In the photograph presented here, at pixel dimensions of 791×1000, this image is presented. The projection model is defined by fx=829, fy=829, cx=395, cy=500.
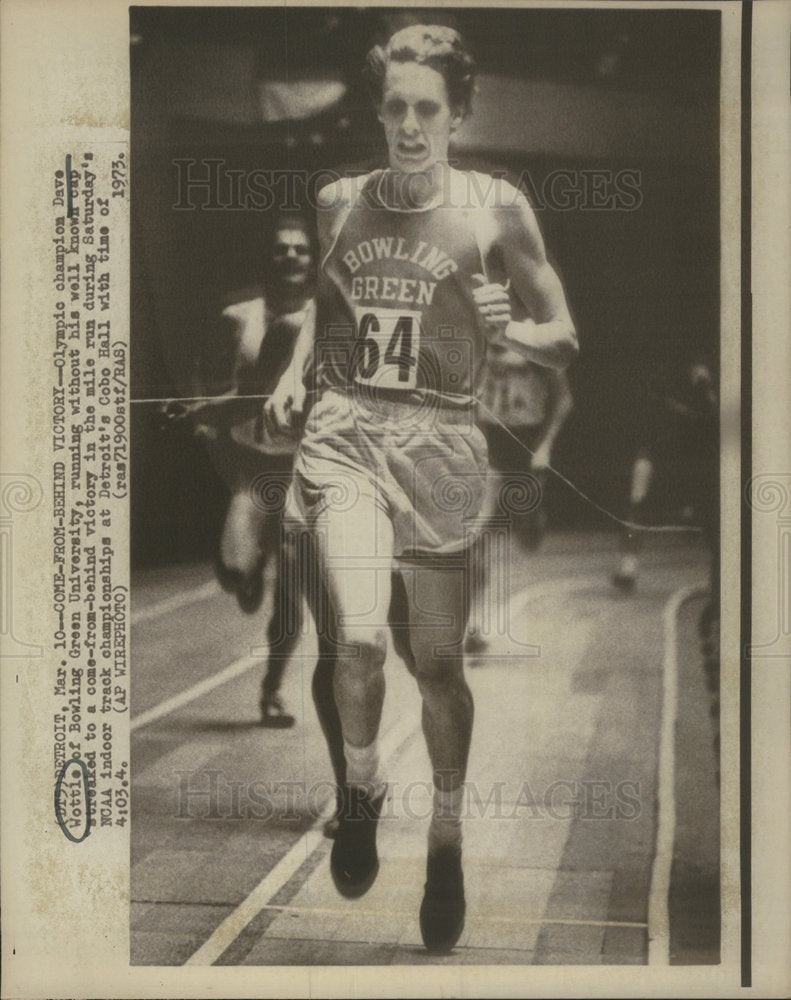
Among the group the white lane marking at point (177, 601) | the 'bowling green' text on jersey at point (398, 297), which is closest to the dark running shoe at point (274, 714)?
the white lane marking at point (177, 601)

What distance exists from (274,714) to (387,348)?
115cm

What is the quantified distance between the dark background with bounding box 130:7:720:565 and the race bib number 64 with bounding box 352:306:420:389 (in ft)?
1.27

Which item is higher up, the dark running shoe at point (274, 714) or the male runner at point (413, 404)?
the male runner at point (413, 404)

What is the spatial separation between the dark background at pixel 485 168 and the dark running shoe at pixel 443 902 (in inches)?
43.0

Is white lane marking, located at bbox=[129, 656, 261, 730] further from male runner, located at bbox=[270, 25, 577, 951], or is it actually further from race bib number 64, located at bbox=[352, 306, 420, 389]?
race bib number 64, located at bbox=[352, 306, 420, 389]

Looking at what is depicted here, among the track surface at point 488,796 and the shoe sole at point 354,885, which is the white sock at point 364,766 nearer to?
the track surface at point 488,796

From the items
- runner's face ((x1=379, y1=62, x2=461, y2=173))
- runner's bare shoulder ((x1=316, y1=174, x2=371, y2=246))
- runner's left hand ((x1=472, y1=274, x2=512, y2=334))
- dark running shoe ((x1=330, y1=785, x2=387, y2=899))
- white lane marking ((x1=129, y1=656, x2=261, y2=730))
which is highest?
runner's face ((x1=379, y1=62, x2=461, y2=173))

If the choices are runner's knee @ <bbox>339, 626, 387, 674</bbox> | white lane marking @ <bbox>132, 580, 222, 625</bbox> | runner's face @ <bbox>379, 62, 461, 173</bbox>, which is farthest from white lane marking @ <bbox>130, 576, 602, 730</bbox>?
runner's face @ <bbox>379, 62, 461, 173</bbox>

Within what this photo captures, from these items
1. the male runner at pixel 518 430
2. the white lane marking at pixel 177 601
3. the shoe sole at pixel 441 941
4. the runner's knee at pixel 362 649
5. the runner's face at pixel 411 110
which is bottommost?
the shoe sole at pixel 441 941

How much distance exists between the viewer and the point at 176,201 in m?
2.50

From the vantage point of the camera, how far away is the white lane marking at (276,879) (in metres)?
2.46

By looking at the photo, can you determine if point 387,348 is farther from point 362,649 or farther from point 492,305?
point 362,649

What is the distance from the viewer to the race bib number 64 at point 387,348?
8.13ft

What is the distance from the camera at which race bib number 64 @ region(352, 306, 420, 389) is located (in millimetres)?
2479
